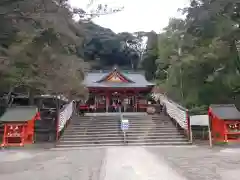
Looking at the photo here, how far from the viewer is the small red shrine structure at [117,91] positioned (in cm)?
3112

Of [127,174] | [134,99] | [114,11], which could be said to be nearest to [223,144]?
[127,174]

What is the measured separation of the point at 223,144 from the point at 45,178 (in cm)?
1084

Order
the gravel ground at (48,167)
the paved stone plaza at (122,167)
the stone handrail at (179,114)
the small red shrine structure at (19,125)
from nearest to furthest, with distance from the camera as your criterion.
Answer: the paved stone plaza at (122,167) < the gravel ground at (48,167) < the small red shrine structure at (19,125) < the stone handrail at (179,114)

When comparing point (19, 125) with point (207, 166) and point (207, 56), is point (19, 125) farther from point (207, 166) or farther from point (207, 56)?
point (207, 56)

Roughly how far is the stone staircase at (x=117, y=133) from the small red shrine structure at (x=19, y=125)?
5.94 feet

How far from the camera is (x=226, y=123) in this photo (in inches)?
660

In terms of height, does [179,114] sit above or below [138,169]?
above

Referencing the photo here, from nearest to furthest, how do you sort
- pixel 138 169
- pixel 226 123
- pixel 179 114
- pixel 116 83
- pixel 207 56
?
pixel 138 169 < pixel 226 123 < pixel 207 56 < pixel 179 114 < pixel 116 83

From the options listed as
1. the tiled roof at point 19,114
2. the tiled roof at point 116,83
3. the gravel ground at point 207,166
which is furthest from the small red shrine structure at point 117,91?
the gravel ground at point 207,166

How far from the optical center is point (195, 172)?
9141 mm

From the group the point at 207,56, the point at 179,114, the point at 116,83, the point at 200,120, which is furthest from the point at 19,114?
the point at 116,83

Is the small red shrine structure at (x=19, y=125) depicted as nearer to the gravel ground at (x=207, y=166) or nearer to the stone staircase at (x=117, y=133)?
the stone staircase at (x=117, y=133)

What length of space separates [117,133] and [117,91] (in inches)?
490

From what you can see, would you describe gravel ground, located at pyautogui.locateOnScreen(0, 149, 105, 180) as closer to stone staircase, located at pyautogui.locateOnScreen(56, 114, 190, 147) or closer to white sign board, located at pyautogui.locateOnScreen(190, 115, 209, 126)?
stone staircase, located at pyautogui.locateOnScreen(56, 114, 190, 147)
